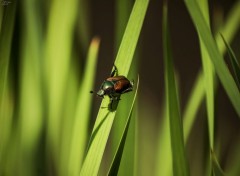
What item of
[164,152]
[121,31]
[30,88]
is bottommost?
[164,152]

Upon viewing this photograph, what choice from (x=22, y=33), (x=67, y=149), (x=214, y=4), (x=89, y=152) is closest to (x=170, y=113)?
(x=89, y=152)

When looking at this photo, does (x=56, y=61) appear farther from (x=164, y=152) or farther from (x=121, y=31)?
(x=164, y=152)

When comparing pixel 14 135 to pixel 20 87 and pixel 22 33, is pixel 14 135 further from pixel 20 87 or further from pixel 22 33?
pixel 22 33

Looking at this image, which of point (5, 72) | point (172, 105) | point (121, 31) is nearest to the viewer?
point (172, 105)

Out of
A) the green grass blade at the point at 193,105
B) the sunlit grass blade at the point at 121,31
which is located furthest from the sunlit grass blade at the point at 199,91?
the sunlit grass blade at the point at 121,31

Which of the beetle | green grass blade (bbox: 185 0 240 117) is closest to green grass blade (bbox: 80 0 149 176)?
the beetle

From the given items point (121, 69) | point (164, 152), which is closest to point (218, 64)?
point (121, 69)

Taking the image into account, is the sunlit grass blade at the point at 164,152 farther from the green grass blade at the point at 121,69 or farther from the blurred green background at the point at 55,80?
the green grass blade at the point at 121,69
